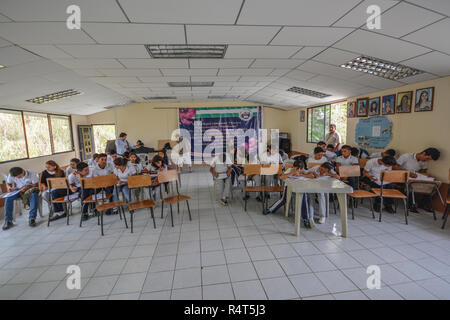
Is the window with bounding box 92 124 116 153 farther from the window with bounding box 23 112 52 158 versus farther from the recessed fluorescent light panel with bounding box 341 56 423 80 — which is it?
the recessed fluorescent light panel with bounding box 341 56 423 80

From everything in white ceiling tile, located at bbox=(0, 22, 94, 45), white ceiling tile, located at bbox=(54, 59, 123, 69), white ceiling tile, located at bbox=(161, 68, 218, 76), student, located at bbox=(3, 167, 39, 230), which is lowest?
student, located at bbox=(3, 167, 39, 230)

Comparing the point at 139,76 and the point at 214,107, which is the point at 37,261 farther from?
the point at 214,107

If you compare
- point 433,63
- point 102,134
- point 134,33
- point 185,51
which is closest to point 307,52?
point 433,63

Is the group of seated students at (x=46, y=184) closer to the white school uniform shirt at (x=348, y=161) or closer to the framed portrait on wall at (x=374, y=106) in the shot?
the white school uniform shirt at (x=348, y=161)

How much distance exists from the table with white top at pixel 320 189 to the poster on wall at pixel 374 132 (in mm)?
2649

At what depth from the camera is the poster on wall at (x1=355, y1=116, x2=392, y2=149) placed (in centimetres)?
494

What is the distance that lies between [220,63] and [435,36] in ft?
9.97

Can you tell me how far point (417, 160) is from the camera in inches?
162

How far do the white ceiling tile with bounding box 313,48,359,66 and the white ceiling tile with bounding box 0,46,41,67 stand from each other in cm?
451

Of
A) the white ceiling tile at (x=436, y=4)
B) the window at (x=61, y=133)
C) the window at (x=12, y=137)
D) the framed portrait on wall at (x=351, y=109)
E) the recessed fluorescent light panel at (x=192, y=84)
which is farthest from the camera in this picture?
the window at (x=61, y=133)

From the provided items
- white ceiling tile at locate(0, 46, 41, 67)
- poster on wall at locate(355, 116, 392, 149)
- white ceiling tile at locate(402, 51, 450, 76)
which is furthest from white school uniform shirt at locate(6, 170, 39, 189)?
poster on wall at locate(355, 116, 392, 149)

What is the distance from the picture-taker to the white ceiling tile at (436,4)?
1973 millimetres

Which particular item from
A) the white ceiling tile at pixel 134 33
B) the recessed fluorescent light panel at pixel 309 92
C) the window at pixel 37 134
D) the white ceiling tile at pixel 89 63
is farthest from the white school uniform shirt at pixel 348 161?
the window at pixel 37 134
